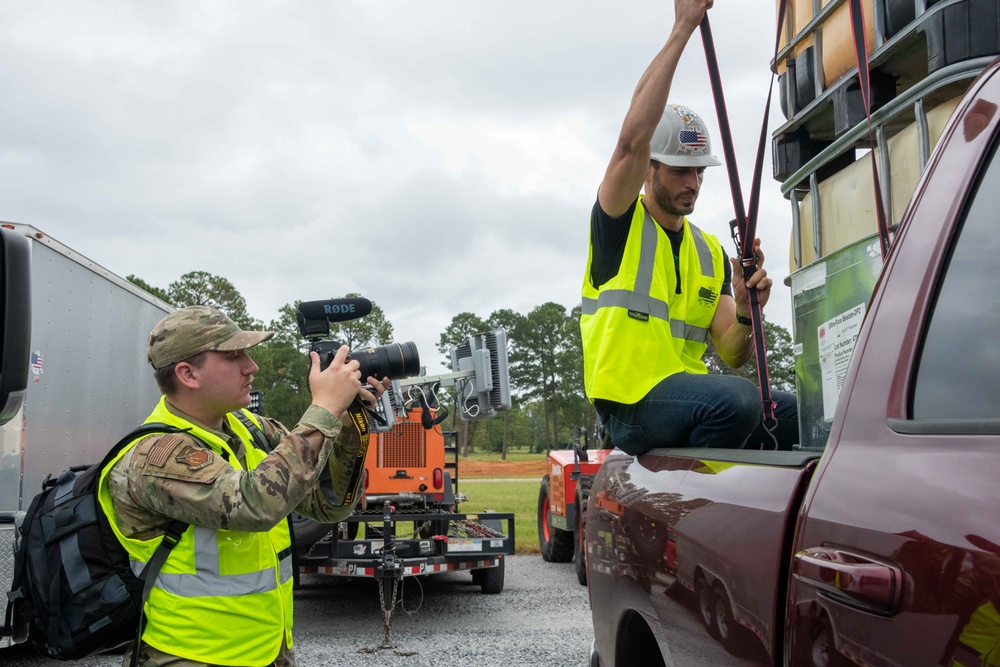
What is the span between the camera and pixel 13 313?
7.39 ft

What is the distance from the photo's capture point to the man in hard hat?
273cm

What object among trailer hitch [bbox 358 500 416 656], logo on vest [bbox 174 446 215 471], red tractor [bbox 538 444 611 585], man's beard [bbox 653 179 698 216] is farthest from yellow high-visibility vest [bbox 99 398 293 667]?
red tractor [bbox 538 444 611 585]

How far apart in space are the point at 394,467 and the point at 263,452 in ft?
27.8

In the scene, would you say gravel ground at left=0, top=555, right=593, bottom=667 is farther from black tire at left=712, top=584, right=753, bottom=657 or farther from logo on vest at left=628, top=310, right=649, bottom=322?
black tire at left=712, top=584, right=753, bottom=657

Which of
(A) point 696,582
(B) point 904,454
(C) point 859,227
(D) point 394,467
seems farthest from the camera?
(D) point 394,467

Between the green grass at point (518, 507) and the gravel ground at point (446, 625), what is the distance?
3.47 m

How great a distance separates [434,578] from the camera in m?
12.2

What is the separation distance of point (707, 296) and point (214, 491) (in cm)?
175

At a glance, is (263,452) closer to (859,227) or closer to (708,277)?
(708,277)

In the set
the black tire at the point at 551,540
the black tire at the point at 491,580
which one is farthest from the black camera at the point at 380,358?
A: the black tire at the point at 551,540

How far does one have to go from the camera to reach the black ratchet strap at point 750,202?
2632mm

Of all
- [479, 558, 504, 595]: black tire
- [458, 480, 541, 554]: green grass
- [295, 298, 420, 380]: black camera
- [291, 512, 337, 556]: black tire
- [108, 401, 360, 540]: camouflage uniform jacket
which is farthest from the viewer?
[458, 480, 541, 554]: green grass

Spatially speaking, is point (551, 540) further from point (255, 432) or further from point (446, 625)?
point (255, 432)

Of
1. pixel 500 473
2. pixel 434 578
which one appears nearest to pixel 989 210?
pixel 434 578
